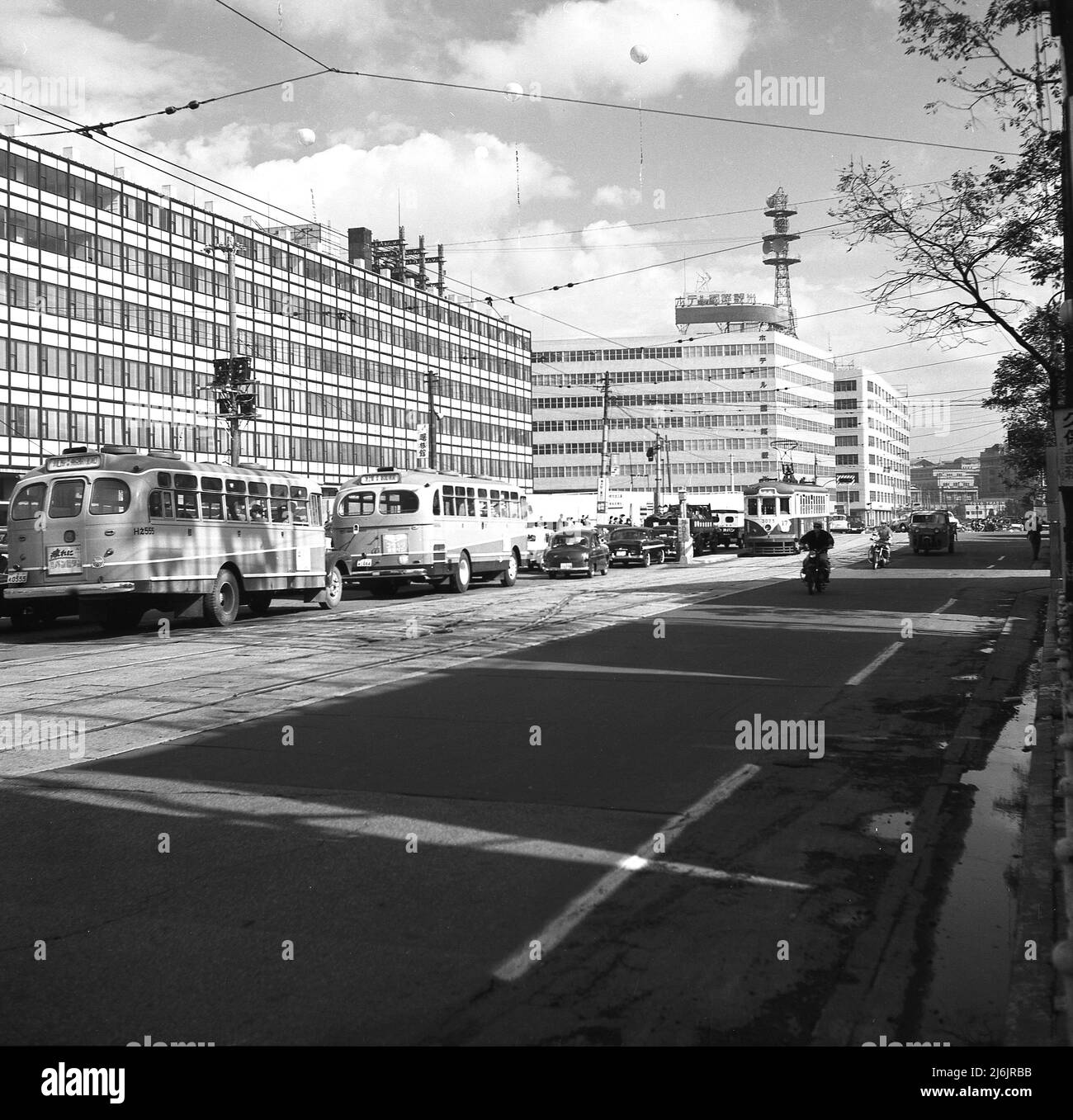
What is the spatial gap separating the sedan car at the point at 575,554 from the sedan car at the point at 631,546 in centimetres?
665

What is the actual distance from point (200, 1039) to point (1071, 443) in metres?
11.9

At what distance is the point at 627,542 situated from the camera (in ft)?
142

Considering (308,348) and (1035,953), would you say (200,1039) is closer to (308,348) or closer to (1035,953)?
(1035,953)

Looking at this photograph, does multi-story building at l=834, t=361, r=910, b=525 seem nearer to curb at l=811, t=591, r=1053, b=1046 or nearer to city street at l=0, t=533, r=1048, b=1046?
city street at l=0, t=533, r=1048, b=1046

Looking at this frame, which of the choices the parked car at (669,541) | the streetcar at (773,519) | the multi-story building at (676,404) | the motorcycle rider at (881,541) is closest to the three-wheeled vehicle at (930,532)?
the streetcar at (773,519)

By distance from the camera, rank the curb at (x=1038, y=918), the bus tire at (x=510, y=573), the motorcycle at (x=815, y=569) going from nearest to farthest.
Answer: the curb at (x=1038, y=918) → the motorcycle at (x=815, y=569) → the bus tire at (x=510, y=573)

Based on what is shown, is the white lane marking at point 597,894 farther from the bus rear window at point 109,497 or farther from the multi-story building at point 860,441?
the multi-story building at point 860,441

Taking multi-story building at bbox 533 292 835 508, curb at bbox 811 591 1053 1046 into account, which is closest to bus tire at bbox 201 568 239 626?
curb at bbox 811 591 1053 1046

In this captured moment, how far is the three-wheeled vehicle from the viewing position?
4850 cm

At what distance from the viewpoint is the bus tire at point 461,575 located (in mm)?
28469

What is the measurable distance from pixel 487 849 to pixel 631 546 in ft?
124

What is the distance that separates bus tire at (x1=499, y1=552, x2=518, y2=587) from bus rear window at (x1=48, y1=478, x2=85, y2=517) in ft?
51.0

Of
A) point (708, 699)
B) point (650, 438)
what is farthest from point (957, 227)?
point (650, 438)
